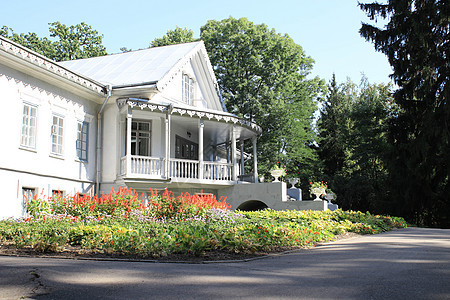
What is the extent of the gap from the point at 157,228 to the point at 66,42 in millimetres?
33632

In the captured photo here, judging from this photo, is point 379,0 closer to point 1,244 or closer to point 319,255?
point 319,255

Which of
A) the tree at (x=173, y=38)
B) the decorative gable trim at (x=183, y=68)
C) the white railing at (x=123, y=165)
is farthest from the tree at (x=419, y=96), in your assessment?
the tree at (x=173, y=38)

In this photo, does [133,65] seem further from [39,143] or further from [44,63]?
[39,143]

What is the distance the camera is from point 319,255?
8578 millimetres

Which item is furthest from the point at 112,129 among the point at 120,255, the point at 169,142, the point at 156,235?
the point at 120,255

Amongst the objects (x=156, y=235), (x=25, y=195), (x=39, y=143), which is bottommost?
(x=156, y=235)

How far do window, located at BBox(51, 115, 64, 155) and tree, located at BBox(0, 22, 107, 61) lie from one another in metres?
23.5

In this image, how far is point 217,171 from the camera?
64.0 ft

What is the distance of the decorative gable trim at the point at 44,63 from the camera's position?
12969mm

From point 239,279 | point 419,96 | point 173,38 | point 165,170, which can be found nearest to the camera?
point 239,279

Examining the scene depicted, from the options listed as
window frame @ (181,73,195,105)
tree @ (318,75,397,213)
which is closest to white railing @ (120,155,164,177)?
window frame @ (181,73,195,105)

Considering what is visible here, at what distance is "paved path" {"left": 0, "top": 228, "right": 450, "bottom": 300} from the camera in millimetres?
4875

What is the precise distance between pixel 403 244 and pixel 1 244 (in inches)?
361

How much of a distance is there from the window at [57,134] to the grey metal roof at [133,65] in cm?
347
